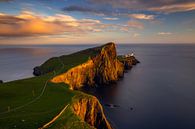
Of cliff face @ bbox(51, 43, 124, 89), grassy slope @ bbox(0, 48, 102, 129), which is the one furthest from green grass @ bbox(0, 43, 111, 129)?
cliff face @ bbox(51, 43, 124, 89)

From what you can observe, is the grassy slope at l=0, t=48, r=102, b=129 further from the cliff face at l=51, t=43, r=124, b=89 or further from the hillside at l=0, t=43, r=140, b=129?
the cliff face at l=51, t=43, r=124, b=89

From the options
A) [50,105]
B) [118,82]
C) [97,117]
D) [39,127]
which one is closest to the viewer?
[39,127]

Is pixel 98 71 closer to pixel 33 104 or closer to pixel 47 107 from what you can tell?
pixel 33 104

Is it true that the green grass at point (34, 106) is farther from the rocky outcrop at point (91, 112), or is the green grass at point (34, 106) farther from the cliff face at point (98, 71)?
the cliff face at point (98, 71)

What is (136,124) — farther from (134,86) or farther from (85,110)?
(134,86)

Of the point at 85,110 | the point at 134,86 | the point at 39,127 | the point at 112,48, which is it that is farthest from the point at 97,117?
the point at 112,48
